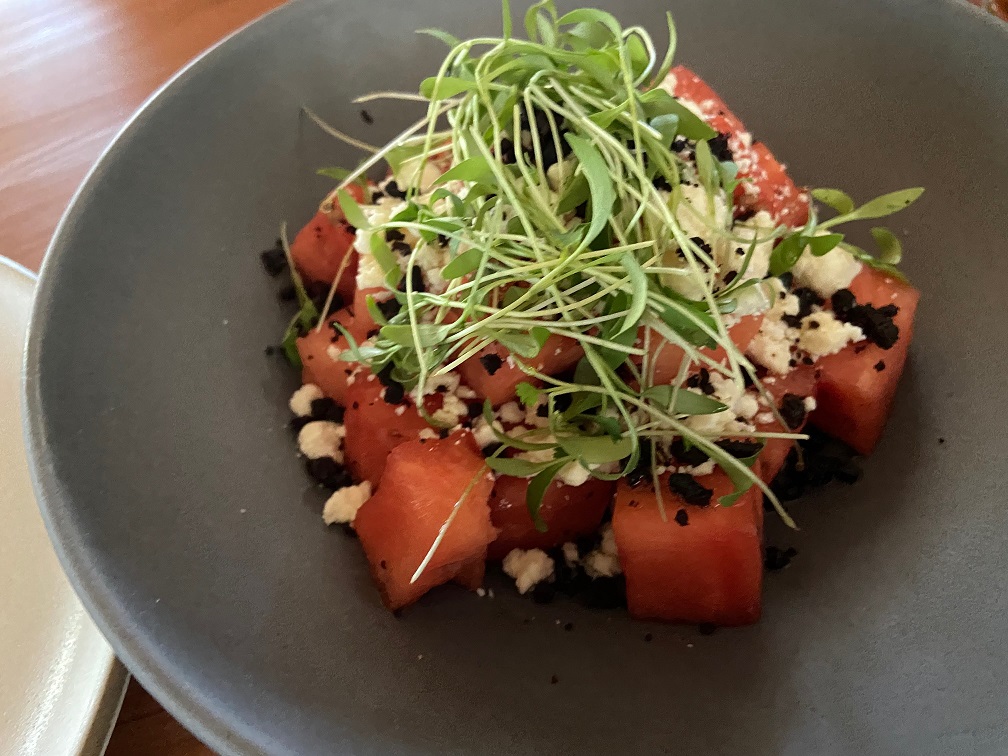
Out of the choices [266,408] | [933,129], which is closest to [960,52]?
[933,129]

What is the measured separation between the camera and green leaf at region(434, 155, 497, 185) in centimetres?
82

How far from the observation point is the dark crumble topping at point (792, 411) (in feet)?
2.89

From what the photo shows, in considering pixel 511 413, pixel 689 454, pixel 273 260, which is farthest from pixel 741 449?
pixel 273 260

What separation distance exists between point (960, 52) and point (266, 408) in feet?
3.48

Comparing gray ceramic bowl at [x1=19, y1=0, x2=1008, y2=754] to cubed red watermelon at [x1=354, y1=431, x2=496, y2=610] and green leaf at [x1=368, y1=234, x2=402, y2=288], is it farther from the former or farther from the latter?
green leaf at [x1=368, y1=234, x2=402, y2=288]

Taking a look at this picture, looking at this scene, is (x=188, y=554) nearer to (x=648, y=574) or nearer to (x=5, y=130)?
(x=648, y=574)

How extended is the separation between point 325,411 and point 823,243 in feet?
2.09

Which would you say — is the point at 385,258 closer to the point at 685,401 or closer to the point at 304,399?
the point at 304,399

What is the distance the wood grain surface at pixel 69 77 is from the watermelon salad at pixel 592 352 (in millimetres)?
Answer: 666

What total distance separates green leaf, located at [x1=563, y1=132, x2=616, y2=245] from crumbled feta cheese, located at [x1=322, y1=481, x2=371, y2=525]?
0.40 meters

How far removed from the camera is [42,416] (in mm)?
807

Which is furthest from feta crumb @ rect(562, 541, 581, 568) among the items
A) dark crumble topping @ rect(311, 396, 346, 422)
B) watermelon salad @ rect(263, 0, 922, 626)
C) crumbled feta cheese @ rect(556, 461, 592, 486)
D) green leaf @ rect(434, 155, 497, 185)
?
green leaf @ rect(434, 155, 497, 185)

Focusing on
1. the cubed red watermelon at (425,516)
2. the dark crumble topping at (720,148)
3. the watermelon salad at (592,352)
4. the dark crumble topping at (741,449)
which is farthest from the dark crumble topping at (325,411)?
the dark crumble topping at (720,148)

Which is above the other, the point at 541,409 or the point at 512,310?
the point at 512,310
